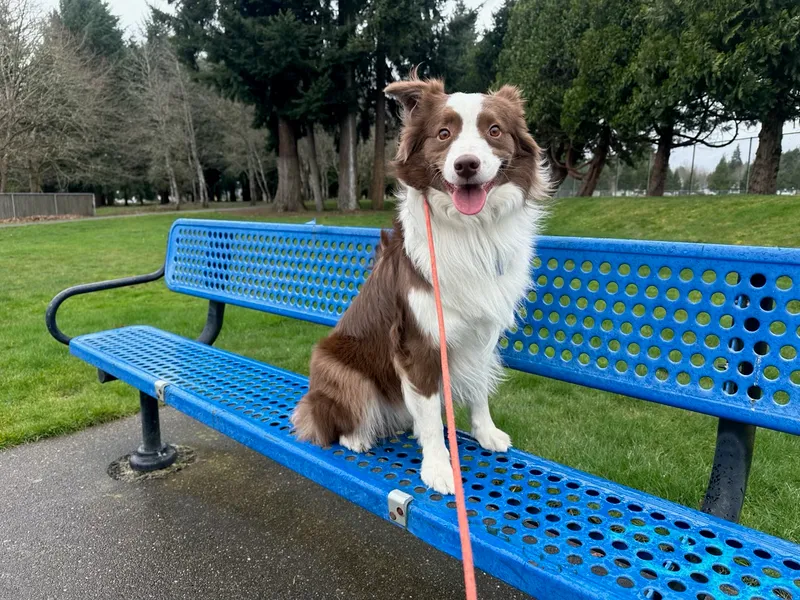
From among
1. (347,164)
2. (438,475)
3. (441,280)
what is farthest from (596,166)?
(438,475)

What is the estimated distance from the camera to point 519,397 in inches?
173

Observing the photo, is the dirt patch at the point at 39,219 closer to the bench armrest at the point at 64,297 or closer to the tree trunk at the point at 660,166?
the bench armrest at the point at 64,297

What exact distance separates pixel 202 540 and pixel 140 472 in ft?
3.02

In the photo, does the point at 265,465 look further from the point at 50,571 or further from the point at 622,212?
the point at 622,212

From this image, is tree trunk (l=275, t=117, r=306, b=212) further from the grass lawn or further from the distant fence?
the grass lawn

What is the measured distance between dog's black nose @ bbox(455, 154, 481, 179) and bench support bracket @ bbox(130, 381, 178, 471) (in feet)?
8.06

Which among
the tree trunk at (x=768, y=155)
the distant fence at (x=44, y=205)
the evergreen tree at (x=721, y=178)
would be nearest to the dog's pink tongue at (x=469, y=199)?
the tree trunk at (x=768, y=155)

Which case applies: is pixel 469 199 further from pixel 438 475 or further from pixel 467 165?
pixel 438 475

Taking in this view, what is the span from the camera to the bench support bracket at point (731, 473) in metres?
1.94

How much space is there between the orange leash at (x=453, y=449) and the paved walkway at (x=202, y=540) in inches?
29.1

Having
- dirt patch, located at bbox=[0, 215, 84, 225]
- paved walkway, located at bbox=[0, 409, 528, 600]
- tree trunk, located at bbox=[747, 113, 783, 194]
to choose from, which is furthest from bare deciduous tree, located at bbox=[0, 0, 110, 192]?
tree trunk, located at bbox=[747, 113, 783, 194]

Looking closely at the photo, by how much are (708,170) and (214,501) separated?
26476 millimetres

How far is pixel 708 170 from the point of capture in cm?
2433

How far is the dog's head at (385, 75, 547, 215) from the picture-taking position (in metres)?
1.97
